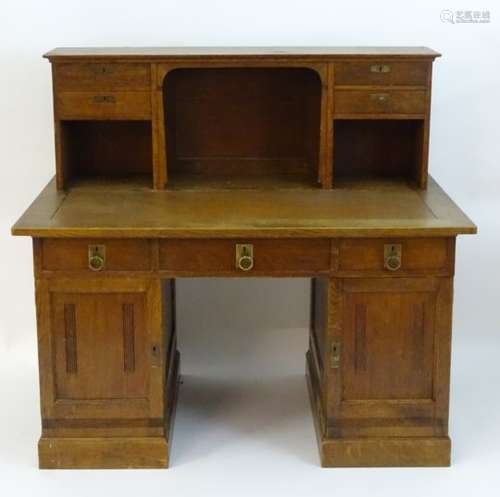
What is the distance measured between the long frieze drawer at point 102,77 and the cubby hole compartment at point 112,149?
31 cm

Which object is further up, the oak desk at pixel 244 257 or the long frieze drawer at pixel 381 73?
the long frieze drawer at pixel 381 73

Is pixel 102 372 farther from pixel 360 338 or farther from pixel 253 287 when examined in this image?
pixel 253 287

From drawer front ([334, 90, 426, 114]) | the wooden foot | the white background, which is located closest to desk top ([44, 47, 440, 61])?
drawer front ([334, 90, 426, 114])

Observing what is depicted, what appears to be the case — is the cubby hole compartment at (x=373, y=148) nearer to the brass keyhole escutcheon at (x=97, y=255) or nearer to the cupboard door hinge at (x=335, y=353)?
the cupboard door hinge at (x=335, y=353)

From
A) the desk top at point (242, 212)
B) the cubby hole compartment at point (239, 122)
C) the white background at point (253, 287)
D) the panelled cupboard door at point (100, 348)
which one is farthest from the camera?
the cubby hole compartment at point (239, 122)

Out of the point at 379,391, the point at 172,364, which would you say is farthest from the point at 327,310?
the point at 172,364

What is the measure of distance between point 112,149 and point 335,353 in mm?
1147

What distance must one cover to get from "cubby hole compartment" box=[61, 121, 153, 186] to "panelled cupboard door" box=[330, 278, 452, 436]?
3.29ft

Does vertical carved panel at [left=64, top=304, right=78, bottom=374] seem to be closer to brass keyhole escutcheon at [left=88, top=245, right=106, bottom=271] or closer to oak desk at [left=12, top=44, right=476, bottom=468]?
oak desk at [left=12, top=44, right=476, bottom=468]

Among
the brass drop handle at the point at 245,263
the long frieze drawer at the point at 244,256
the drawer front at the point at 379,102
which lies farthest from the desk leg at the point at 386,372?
the drawer front at the point at 379,102

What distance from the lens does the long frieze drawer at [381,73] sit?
3.51 m

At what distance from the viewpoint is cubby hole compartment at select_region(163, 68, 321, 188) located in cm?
383

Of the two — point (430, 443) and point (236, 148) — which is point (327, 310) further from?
point (236, 148)

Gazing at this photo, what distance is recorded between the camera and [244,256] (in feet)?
10.4
